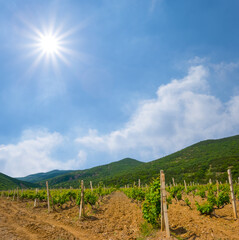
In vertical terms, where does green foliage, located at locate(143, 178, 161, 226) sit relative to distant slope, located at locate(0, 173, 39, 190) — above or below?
above

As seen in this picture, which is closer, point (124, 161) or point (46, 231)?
point (46, 231)

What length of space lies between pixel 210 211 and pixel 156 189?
477 centimetres

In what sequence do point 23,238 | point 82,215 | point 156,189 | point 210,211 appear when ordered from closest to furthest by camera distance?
point 23,238 < point 156,189 < point 210,211 < point 82,215

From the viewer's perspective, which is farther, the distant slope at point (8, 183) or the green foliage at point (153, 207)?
the distant slope at point (8, 183)

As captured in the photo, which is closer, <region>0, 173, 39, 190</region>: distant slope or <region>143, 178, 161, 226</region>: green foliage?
<region>143, 178, 161, 226</region>: green foliage

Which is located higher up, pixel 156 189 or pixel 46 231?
pixel 156 189

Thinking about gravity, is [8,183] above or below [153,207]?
below

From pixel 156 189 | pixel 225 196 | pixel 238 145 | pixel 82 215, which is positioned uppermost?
pixel 238 145

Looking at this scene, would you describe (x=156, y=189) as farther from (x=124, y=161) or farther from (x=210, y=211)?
(x=124, y=161)

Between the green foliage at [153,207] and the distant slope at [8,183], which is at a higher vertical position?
the green foliage at [153,207]

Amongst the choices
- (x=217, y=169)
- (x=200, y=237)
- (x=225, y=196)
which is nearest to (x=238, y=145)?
(x=217, y=169)

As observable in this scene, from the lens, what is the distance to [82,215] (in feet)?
42.1

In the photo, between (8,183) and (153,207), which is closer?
(153,207)

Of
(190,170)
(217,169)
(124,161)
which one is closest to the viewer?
(217,169)
